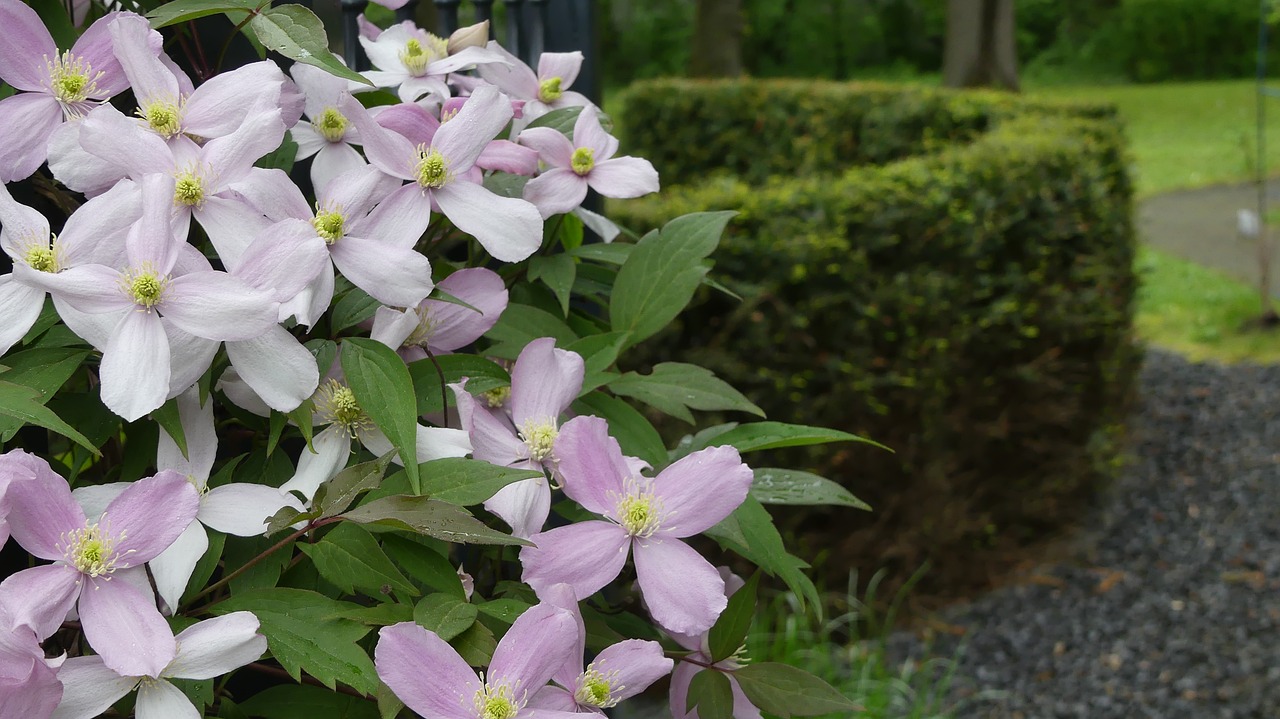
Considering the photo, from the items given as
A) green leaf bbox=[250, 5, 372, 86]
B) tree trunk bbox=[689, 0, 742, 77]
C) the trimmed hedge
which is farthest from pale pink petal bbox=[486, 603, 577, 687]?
tree trunk bbox=[689, 0, 742, 77]

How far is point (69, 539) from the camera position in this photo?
1.81ft

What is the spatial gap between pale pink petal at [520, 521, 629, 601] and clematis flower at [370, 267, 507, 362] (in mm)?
144

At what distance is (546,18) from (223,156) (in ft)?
4.37

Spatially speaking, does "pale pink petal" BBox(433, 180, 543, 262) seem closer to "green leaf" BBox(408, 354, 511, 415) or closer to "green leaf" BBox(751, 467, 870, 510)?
"green leaf" BBox(408, 354, 511, 415)

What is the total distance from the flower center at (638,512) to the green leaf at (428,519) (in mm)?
99

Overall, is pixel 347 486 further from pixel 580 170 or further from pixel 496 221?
pixel 580 170

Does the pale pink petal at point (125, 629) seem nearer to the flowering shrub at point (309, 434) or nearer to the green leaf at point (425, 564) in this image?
the flowering shrub at point (309, 434)

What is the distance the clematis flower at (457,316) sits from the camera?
71cm

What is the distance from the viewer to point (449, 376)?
70 cm

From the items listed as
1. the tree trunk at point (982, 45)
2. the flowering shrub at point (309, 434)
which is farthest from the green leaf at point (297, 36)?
the tree trunk at point (982, 45)

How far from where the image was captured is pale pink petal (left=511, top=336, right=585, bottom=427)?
2.29 feet

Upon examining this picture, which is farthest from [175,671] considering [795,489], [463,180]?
[795,489]

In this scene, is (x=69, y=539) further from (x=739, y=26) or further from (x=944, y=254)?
(x=739, y=26)

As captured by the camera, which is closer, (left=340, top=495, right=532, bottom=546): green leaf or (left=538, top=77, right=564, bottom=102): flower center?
(left=340, top=495, right=532, bottom=546): green leaf
